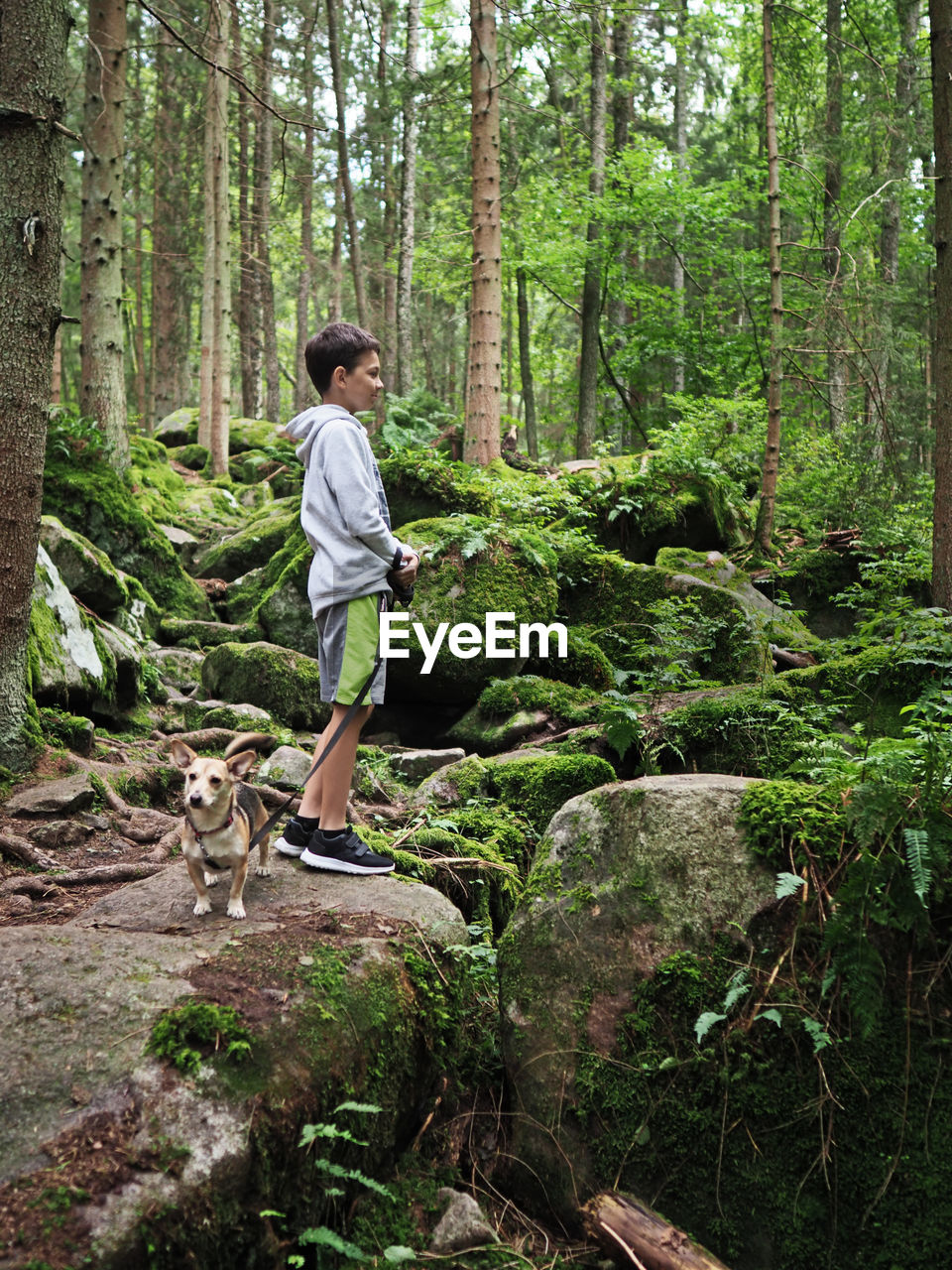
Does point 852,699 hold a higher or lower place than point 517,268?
lower

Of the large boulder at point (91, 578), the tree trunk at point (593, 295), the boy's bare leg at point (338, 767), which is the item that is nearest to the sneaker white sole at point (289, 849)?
the boy's bare leg at point (338, 767)

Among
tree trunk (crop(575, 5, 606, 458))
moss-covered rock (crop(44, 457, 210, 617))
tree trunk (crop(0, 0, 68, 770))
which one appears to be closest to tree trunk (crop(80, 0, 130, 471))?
moss-covered rock (crop(44, 457, 210, 617))

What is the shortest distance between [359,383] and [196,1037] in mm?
3093

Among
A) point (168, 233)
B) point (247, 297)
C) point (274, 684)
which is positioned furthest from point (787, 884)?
point (168, 233)

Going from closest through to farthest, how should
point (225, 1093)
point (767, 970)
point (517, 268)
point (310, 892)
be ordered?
point (225, 1093) < point (767, 970) < point (310, 892) < point (517, 268)

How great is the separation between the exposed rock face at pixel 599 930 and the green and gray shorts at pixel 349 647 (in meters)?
1.28

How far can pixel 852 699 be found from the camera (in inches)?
252

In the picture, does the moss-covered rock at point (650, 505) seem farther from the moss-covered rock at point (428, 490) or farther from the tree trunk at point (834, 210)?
the tree trunk at point (834, 210)

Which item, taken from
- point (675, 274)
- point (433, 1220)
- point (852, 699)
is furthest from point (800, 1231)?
point (675, 274)

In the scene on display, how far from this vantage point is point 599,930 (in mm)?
3834

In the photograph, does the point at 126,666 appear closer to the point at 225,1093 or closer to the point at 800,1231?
the point at 225,1093

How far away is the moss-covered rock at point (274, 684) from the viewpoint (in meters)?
8.64

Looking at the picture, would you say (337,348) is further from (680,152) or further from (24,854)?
(680,152)

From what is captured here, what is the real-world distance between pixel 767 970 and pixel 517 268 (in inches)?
851
